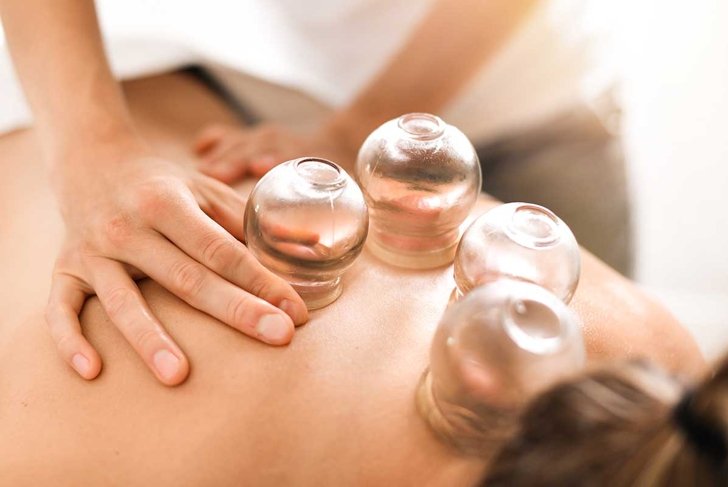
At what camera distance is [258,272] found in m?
0.74

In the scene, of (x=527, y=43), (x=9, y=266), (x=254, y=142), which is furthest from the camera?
Answer: (x=527, y=43)

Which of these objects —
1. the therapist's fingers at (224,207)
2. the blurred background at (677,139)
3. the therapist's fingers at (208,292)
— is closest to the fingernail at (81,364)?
the therapist's fingers at (208,292)

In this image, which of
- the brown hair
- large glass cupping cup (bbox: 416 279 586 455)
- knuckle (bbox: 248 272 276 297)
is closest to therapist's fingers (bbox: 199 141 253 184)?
knuckle (bbox: 248 272 276 297)

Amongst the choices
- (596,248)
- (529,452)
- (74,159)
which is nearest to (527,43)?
(596,248)

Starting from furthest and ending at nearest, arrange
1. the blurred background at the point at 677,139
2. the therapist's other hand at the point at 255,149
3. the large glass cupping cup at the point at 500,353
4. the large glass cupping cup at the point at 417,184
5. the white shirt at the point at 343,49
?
the blurred background at the point at 677,139
the white shirt at the point at 343,49
the therapist's other hand at the point at 255,149
the large glass cupping cup at the point at 417,184
the large glass cupping cup at the point at 500,353

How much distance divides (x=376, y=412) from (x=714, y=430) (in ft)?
1.05

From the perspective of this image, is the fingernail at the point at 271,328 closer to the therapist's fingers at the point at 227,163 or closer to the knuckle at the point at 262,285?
the knuckle at the point at 262,285

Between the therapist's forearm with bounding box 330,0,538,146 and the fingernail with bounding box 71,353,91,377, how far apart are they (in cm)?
63

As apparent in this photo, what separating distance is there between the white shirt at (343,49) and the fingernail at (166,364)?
643mm

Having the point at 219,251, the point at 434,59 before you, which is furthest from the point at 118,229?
the point at 434,59

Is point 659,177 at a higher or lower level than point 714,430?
lower

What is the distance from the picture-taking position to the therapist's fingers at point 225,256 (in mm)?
736

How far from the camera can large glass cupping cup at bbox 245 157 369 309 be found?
70 cm

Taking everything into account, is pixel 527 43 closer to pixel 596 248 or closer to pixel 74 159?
pixel 596 248
